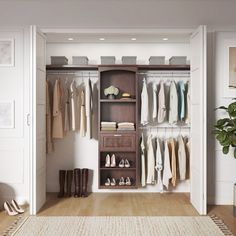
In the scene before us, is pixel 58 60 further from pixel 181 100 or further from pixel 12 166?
pixel 181 100

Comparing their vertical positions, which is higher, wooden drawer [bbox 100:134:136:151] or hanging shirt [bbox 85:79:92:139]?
hanging shirt [bbox 85:79:92:139]

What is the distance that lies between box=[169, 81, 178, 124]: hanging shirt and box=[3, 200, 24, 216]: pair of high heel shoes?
2.48 meters

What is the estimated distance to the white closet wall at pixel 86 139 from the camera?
17.5ft

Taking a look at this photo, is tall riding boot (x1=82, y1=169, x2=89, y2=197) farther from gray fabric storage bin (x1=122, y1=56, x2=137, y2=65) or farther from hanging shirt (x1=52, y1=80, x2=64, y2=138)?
gray fabric storage bin (x1=122, y1=56, x2=137, y2=65)

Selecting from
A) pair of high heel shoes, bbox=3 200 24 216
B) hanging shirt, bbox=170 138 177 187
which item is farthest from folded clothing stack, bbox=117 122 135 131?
pair of high heel shoes, bbox=3 200 24 216

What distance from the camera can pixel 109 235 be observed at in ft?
11.2

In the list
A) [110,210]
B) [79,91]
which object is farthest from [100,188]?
[79,91]

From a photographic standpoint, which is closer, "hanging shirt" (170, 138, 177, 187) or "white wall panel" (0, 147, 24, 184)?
"white wall panel" (0, 147, 24, 184)

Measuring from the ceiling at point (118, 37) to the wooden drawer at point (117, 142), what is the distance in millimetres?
1474

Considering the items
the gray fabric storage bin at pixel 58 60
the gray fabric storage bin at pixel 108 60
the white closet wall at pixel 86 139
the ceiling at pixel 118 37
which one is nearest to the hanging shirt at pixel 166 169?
the white closet wall at pixel 86 139

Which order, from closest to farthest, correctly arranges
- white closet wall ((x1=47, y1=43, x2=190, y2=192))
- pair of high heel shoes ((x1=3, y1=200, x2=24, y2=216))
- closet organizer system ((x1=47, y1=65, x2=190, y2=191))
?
pair of high heel shoes ((x1=3, y1=200, x2=24, y2=216)) → closet organizer system ((x1=47, y1=65, x2=190, y2=191)) → white closet wall ((x1=47, y1=43, x2=190, y2=192))

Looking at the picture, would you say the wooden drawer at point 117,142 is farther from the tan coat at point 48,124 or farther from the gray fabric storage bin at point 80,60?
the gray fabric storage bin at point 80,60

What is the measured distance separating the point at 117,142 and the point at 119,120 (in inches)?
17.5

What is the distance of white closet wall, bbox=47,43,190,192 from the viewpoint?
5.35 m
